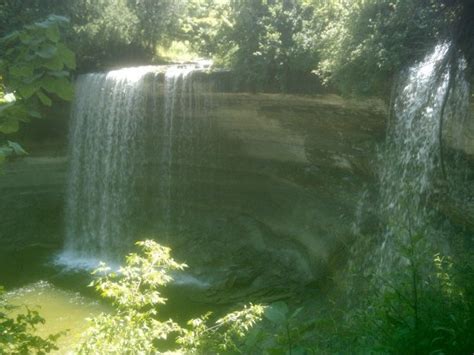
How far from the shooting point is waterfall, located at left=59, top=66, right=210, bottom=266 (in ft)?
35.8

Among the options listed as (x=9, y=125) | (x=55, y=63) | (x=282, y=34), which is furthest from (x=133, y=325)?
(x=282, y=34)

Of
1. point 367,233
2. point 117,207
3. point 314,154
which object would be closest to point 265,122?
point 314,154

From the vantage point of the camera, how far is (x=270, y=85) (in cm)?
941

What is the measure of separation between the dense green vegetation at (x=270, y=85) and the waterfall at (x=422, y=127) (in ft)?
0.92

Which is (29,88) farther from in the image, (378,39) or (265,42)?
(265,42)

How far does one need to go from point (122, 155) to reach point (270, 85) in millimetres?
3866

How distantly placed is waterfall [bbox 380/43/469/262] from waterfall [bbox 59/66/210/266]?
15.8ft

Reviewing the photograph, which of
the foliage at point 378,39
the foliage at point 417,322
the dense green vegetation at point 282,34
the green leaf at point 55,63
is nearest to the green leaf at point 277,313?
the foliage at point 417,322

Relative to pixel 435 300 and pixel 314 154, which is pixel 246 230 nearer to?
pixel 314 154

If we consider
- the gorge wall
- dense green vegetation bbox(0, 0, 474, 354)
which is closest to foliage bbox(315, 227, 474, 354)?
dense green vegetation bbox(0, 0, 474, 354)

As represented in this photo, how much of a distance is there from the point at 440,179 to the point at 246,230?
5.19m

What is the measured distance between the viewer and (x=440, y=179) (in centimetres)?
634

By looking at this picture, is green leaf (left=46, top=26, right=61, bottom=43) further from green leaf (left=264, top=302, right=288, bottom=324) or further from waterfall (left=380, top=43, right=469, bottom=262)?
waterfall (left=380, top=43, right=469, bottom=262)

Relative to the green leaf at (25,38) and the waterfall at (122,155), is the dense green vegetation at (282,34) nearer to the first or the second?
the waterfall at (122,155)
